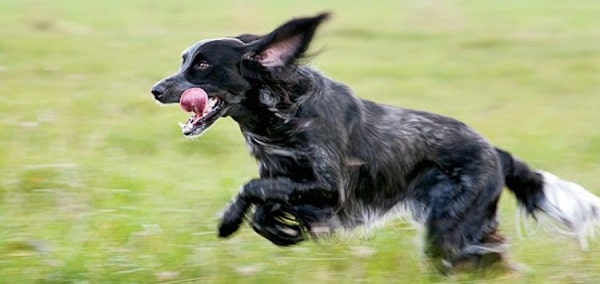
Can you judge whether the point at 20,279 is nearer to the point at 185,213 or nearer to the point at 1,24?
the point at 185,213

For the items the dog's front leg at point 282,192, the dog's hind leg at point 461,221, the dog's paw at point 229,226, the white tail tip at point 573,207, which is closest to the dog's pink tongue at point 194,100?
the dog's front leg at point 282,192

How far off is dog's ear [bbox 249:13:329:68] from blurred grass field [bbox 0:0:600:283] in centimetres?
15

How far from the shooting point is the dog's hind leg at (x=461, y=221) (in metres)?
7.09

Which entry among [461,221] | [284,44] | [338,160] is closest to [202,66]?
[284,44]

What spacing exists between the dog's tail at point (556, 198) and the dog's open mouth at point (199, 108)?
1945mm

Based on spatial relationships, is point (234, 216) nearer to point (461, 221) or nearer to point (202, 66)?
point (202, 66)

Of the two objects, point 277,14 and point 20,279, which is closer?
point 20,279

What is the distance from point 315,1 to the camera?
83.8 feet

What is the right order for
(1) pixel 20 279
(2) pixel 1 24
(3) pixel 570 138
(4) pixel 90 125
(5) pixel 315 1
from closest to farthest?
1. (1) pixel 20 279
2. (4) pixel 90 125
3. (3) pixel 570 138
4. (2) pixel 1 24
5. (5) pixel 315 1

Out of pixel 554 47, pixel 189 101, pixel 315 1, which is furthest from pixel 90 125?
pixel 315 1

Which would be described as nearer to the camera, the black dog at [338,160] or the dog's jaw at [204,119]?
the dog's jaw at [204,119]

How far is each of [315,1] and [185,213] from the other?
17.9 m

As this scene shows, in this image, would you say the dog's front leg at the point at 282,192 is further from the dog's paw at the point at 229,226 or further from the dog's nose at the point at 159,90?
the dog's nose at the point at 159,90

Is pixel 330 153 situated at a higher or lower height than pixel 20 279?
higher
